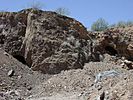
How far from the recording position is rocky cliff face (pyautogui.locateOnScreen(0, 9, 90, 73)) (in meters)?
16.7

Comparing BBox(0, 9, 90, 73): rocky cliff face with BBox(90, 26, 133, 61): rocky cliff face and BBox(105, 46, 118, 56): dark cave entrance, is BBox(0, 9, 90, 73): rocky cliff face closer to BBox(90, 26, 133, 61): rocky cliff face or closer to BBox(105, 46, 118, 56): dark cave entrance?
BBox(90, 26, 133, 61): rocky cliff face

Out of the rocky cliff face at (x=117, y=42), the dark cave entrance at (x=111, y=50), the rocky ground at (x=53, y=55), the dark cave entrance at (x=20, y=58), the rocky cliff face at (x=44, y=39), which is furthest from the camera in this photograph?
the dark cave entrance at (x=111, y=50)

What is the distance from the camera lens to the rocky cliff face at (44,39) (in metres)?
16.7

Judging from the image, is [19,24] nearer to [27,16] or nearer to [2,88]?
[27,16]

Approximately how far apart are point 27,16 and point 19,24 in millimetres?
708

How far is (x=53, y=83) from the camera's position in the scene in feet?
46.7

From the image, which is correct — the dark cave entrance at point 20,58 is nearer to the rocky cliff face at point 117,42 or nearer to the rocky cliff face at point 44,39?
the rocky cliff face at point 44,39

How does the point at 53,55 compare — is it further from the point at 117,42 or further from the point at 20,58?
the point at 117,42

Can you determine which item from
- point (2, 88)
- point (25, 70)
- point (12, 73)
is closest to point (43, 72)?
point (25, 70)

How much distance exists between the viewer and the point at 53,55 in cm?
1681

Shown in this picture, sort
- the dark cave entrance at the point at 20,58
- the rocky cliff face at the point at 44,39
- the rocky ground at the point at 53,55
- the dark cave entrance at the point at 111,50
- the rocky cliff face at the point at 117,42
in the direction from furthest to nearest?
the dark cave entrance at the point at 111,50 → the rocky cliff face at the point at 117,42 → the dark cave entrance at the point at 20,58 → the rocky cliff face at the point at 44,39 → the rocky ground at the point at 53,55

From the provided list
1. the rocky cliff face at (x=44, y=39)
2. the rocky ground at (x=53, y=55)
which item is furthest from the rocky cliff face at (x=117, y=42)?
the rocky cliff face at (x=44, y=39)

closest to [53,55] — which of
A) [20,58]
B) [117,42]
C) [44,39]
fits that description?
[44,39]

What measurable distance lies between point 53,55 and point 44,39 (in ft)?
3.52
